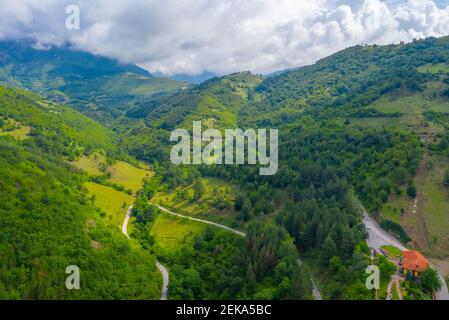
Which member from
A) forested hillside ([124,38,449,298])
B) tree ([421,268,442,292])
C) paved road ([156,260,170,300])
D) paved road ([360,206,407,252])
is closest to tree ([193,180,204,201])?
forested hillside ([124,38,449,298])

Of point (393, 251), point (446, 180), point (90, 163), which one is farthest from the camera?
point (90, 163)

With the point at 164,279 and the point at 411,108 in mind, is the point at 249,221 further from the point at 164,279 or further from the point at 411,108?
the point at 411,108

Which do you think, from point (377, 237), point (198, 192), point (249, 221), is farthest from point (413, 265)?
point (198, 192)

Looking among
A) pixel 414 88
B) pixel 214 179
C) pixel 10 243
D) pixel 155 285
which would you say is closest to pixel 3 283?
pixel 10 243

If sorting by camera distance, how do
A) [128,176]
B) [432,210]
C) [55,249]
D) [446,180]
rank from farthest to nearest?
1. [128,176]
2. [446,180]
3. [432,210]
4. [55,249]
